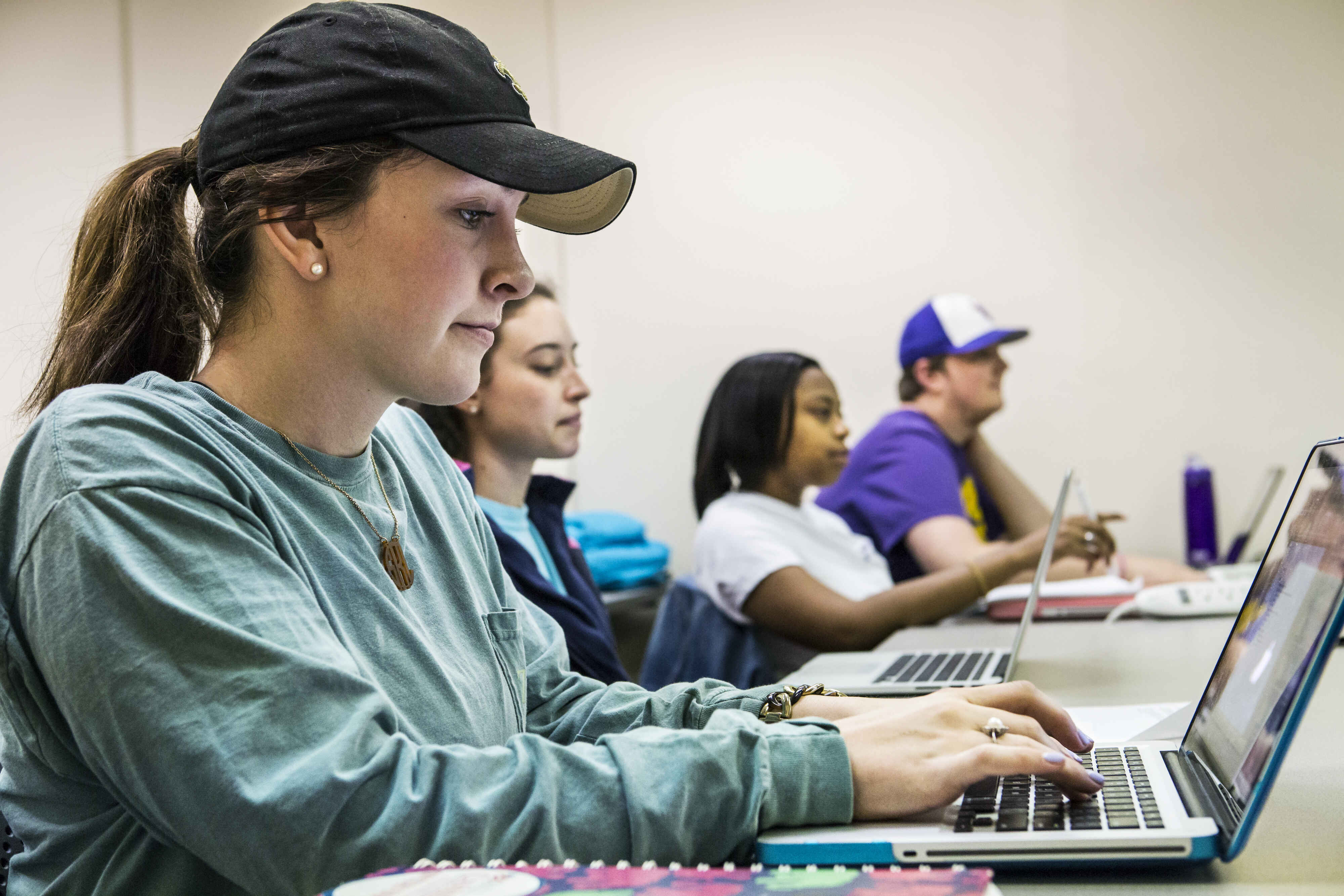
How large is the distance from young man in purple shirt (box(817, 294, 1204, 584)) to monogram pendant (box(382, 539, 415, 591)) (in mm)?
1788

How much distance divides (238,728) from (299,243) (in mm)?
380

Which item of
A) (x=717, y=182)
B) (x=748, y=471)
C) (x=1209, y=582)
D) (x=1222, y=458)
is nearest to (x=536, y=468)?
(x=748, y=471)

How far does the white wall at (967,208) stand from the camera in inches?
128

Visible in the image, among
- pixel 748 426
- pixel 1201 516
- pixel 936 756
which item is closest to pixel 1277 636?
pixel 936 756

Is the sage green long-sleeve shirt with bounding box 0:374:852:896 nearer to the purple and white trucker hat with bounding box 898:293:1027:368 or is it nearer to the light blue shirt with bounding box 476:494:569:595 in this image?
the light blue shirt with bounding box 476:494:569:595

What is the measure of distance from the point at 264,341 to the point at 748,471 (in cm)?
170

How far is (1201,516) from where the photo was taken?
10.4ft

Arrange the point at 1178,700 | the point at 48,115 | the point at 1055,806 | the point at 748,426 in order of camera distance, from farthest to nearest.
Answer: the point at 48,115 < the point at 748,426 < the point at 1178,700 < the point at 1055,806

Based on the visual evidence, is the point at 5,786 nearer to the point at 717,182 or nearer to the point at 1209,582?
the point at 1209,582

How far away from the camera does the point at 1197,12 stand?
329 cm

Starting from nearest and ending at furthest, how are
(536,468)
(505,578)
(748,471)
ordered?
(505,578), (748,471), (536,468)

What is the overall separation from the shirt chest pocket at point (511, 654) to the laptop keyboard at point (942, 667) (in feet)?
1.80

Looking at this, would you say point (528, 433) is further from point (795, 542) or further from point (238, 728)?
point (238, 728)

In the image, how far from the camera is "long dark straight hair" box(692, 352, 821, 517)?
246 cm
